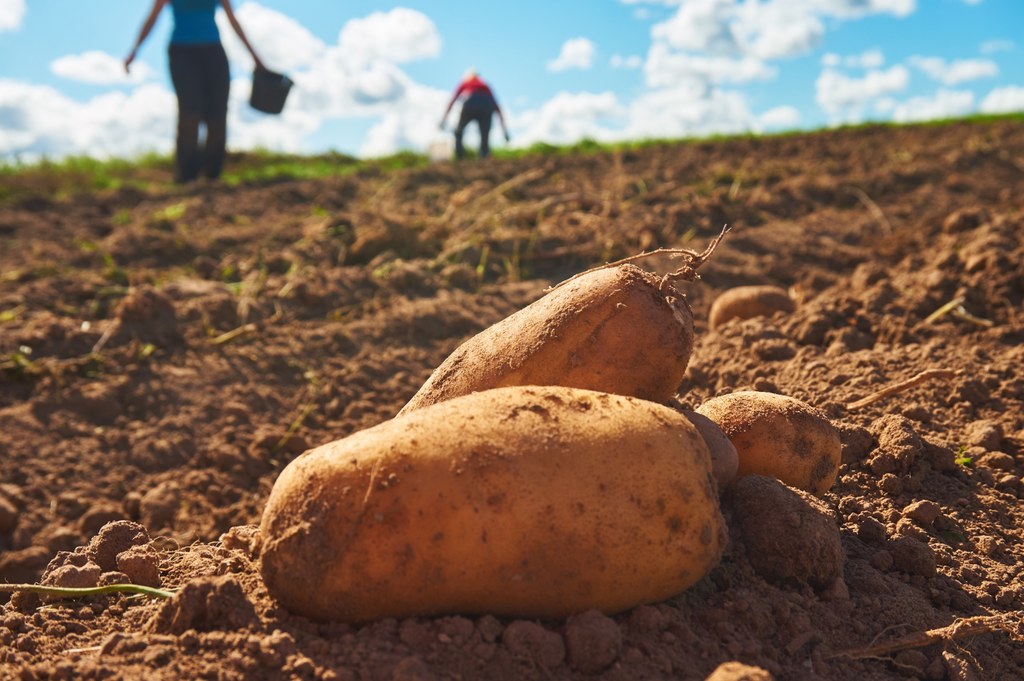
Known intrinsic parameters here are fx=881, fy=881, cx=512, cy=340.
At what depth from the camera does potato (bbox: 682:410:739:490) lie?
221 centimetres

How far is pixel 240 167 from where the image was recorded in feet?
54.3

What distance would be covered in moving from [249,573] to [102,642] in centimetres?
34

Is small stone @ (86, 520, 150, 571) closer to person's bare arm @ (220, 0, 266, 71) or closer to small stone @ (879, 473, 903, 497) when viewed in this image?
small stone @ (879, 473, 903, 497)

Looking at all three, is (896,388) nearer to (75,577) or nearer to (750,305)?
(750,305)

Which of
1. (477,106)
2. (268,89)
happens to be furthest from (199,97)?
(477,106)

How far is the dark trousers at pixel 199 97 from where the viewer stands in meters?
9.61

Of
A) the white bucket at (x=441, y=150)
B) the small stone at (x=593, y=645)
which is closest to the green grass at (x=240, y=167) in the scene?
the white bucket at (x=441, y=150)

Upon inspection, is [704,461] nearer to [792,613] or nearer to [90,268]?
[792,613]

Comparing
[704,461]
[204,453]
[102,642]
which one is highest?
[704,461]

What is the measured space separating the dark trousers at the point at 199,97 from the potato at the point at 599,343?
8463 mm

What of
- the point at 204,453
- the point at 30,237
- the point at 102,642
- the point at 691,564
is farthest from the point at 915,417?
the point at 30,237

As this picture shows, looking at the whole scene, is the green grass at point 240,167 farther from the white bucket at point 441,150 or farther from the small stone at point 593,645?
the small stone at point 593,645

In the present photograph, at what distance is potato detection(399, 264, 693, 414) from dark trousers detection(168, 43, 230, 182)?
846 cm

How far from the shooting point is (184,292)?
18.7 feet
